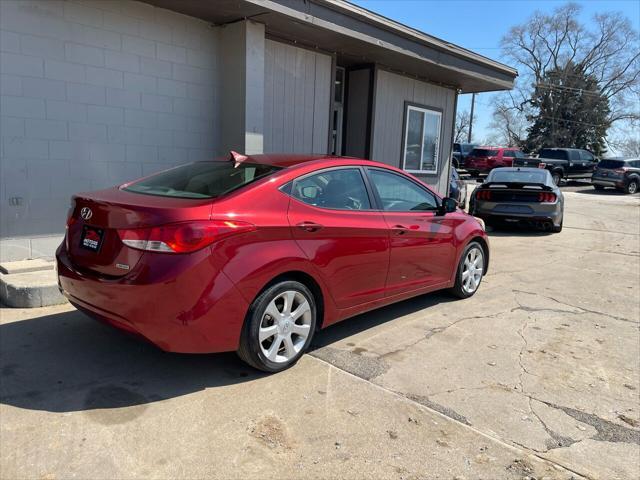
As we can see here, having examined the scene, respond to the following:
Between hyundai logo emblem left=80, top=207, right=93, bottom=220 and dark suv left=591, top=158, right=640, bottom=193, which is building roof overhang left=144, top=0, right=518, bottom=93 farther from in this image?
dark suv left=591, top=158, right=640, bottom=193

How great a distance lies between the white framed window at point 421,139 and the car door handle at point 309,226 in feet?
25.8

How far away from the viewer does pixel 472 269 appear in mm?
5918

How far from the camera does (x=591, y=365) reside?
13.8 ft

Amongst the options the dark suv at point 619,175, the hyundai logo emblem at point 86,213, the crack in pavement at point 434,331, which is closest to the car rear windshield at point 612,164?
the dark suv at point 619,175

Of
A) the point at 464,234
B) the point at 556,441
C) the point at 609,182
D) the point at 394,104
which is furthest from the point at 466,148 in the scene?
the point at 556,441

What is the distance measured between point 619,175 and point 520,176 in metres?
18.1

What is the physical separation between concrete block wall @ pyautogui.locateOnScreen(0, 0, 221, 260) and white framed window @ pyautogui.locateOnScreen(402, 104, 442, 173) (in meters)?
5.37

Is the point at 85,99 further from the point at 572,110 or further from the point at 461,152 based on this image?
the point at 572,110

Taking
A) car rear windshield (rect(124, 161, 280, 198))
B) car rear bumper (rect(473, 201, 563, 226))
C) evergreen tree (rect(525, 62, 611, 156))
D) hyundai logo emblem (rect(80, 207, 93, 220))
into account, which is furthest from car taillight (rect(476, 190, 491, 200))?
evergreen tree (rect(525, 62, 611, 156))

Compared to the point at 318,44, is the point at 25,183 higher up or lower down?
lower down

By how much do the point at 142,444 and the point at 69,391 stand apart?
907 mm

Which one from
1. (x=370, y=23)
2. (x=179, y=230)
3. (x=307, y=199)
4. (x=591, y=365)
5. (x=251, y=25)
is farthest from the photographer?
(x=370, y=23)

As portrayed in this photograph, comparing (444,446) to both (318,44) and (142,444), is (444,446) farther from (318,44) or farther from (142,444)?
(318,44)

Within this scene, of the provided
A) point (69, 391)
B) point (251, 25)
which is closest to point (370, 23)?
point (251, 25)
